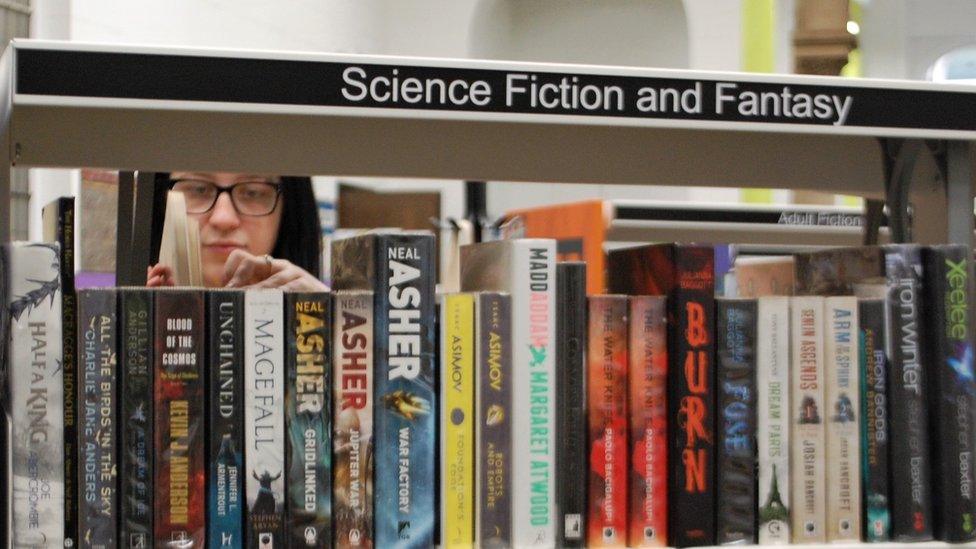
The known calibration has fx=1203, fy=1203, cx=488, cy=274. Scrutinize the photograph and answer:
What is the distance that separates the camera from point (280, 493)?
1.11m

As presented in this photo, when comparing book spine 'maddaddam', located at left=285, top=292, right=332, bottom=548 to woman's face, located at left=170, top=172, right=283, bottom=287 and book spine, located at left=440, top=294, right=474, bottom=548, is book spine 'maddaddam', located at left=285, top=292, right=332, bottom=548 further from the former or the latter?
woman's face, located at left=170, top=172, right=283, bottom=287

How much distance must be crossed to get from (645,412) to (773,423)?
14 cm

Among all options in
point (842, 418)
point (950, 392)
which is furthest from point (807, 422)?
point (950, 392)

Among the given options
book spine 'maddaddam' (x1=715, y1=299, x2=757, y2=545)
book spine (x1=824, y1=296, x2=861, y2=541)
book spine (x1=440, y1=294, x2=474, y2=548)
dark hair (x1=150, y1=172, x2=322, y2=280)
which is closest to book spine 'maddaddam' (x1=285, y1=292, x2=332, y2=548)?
book spine (x1=440, y1=294, x2=474, y2=548)

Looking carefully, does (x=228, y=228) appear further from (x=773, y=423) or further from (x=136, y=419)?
(x=773, y=423)

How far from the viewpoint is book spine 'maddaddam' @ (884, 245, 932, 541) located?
1.25 meters

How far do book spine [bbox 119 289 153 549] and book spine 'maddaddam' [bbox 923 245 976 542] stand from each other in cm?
79

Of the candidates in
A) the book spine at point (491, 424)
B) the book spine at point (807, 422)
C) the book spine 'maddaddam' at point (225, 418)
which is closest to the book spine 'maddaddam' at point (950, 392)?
the book spine at point (807, 422)

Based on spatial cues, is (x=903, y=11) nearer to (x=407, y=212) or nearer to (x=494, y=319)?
(x=407, y=212)

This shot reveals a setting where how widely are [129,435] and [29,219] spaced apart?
2928mm

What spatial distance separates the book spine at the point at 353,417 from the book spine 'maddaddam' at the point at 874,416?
0.52 metres

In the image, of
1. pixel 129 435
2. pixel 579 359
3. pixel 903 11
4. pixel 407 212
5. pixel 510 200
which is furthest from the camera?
pixel 510 200

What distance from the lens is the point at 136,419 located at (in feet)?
3.57

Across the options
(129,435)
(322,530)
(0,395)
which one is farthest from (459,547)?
(0,395)
